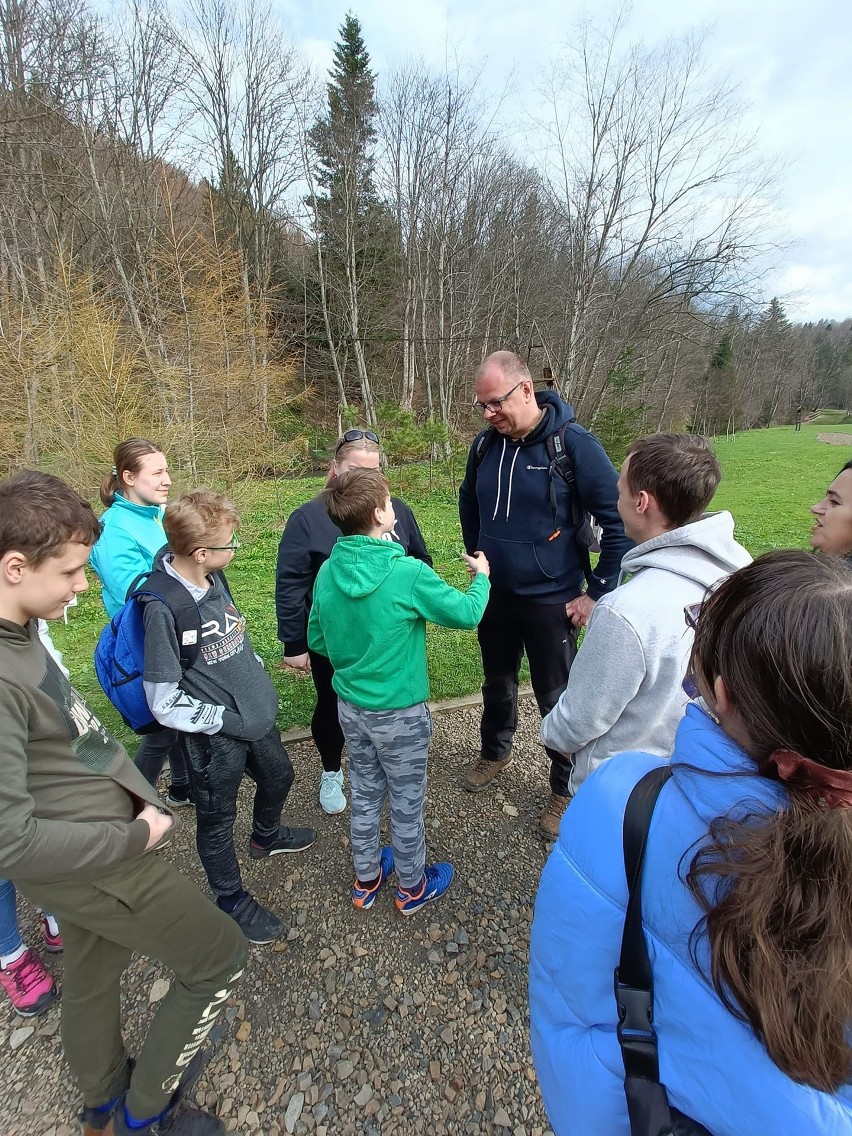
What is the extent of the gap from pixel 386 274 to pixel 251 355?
31.5ft

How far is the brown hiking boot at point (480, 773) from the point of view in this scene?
3205 millimetres

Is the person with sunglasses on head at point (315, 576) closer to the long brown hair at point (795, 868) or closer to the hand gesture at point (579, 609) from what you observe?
the hand gesture at point (579, 609)

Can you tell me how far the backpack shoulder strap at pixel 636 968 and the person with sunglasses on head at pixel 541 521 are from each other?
193 cm

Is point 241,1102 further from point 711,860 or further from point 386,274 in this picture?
point 386,274

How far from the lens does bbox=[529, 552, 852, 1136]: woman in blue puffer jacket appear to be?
0.70m

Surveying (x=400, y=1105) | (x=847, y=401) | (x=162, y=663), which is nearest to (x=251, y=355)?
(x=162, y=663)

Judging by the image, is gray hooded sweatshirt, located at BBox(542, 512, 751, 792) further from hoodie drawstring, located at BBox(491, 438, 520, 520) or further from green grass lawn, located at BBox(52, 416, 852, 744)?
green grass lawn, located at BBox(52, 416, 852, 744)

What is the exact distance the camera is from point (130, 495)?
3.06m

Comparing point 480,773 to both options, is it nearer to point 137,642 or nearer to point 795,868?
point 137,642

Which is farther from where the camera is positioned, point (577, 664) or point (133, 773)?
point (577, 664)

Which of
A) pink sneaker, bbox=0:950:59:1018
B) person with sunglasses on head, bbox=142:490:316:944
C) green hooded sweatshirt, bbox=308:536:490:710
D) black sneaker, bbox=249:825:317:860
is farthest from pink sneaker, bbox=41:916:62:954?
green hooded sweatshirt, bbox=308:536:490:710

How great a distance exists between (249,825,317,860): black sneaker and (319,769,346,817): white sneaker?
0.21 m

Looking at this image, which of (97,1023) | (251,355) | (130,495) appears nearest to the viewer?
(97,1023)

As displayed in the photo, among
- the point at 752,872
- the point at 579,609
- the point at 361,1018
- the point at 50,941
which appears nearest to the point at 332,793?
the point at 361,1018
